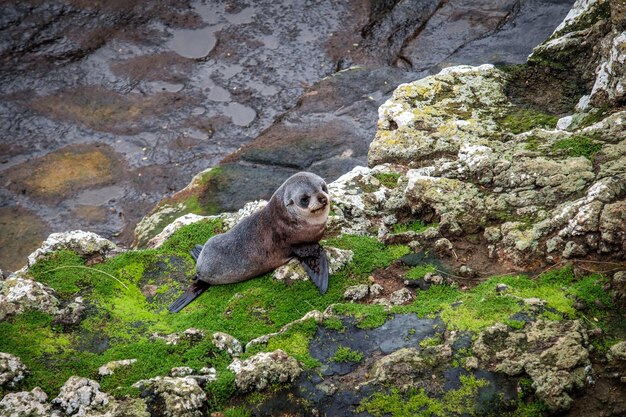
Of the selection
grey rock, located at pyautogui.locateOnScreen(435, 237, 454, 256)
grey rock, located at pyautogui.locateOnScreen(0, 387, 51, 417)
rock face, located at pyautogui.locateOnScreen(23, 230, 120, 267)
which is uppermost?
grey rock, located at pyautogui.locateOnScreen(435, 237, 454, 256)

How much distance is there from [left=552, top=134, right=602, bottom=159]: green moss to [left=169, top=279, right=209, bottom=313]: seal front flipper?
3.66 m

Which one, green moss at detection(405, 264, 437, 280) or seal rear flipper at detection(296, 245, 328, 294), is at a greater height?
green moss at detection(405, 264, 437, 280)

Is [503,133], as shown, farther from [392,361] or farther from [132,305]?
[132,305]

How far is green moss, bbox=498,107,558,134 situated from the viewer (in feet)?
25.0

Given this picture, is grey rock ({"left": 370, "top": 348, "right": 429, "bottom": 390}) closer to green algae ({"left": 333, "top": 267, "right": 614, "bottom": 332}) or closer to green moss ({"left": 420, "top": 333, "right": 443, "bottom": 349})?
green moss ({"left": 420, "top": 333, "right": 443, "bottom": 349})

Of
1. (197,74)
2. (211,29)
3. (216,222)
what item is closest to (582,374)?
(216,222)

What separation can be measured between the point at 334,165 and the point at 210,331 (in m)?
4.89

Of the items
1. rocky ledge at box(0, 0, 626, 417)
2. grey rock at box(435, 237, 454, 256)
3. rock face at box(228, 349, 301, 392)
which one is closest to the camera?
rocky ledge at box(0, 0, 626, 417)

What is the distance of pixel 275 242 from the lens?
6.74 meters

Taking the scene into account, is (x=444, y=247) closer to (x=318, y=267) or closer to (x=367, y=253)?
(x=367, y=253)

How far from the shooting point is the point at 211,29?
1517 centimetres

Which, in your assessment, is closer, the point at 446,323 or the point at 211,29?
the point at 446,323

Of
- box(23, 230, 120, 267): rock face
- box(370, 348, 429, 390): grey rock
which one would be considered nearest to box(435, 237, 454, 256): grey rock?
box(370, 348, 429, 390): grey rock

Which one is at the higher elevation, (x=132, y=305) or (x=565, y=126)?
(x=565, y=126)
